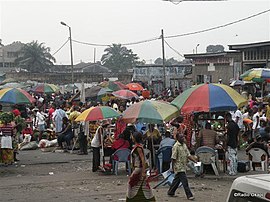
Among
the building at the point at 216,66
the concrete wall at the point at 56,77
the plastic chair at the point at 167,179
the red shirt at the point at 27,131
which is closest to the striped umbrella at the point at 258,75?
the red shirt at the point at 27,131

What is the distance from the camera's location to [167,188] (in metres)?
11.8

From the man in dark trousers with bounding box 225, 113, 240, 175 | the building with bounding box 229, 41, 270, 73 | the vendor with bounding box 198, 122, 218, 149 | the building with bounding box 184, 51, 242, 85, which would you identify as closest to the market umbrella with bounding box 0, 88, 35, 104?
the vendor with bounding box 198, 122, 218, 149

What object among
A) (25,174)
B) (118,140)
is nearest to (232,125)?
(118,140)

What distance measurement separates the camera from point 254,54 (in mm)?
29250

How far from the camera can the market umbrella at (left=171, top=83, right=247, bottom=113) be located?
1259 centimetres

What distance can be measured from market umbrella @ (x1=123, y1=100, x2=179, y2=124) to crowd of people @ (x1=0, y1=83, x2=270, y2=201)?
1.07 feet

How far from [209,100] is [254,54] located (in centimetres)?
1756

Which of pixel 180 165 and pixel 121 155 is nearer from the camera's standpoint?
pixel 180 165

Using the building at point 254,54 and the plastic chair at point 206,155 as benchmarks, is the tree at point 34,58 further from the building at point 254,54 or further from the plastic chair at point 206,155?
the plastic chair at point 206,155

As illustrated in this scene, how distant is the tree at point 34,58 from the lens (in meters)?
79.4

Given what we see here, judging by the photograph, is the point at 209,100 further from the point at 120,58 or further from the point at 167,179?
the point at 120,58

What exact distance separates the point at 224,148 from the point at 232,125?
32.3 inches

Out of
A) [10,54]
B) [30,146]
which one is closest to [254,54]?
[30,146]

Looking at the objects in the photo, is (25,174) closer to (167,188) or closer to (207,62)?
(167,188)
